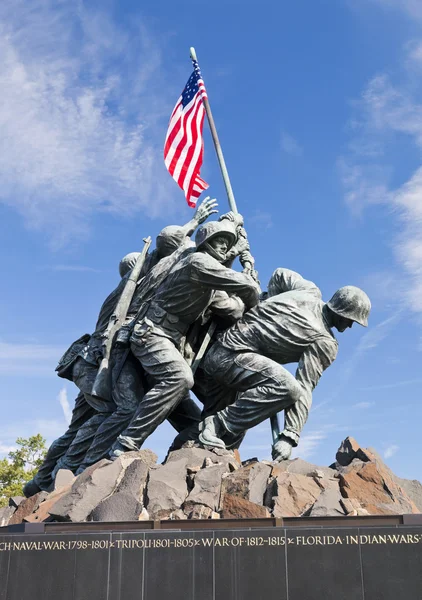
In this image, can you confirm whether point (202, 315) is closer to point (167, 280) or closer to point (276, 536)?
point (167, 280)

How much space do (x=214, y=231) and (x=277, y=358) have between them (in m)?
1.73

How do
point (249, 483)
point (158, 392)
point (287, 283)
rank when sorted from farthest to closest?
point (287, 283) < point (158, 392) < point (249, 483)

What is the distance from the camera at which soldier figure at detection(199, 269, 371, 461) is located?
7711 millimetres

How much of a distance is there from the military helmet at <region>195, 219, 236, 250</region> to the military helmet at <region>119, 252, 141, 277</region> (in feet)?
5.53

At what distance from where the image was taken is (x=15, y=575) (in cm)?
576

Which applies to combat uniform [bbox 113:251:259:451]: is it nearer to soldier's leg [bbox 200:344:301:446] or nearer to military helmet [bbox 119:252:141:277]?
soldier's leg [bbox 200:344:301:446]

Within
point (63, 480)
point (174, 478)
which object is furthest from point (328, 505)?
point (63, 480)

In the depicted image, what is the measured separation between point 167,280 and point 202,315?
2.16 ft

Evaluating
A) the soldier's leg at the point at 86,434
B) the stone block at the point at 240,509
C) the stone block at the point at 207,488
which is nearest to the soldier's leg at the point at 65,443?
the soldier's leg at the point at 86,434

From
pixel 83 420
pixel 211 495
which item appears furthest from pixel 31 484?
pixel 211 495

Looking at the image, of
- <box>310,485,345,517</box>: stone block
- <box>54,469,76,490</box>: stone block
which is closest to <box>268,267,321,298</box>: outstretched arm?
<box>310,485,345,517</box>: stone block

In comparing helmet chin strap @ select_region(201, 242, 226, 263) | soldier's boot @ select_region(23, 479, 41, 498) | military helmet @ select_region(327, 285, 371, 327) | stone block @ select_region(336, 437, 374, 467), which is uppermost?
helmet chin strap @ select_region(201, 242, 226, 263)

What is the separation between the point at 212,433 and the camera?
7.75 meters

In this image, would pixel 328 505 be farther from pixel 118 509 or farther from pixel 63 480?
pixel 63 480
